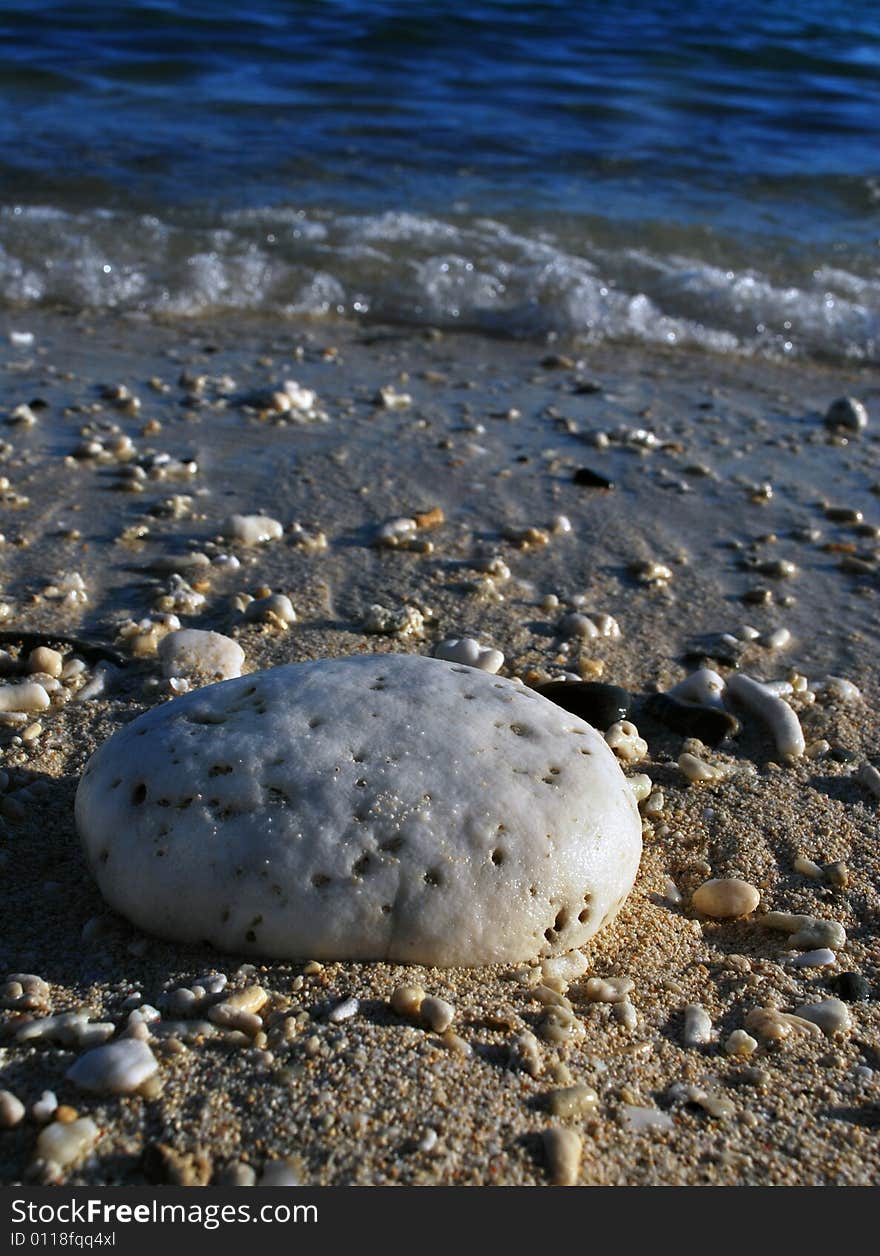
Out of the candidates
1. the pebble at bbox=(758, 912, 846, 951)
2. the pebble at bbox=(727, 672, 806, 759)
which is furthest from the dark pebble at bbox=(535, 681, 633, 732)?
the pebble at bbox=(758, 912, 846, 951)

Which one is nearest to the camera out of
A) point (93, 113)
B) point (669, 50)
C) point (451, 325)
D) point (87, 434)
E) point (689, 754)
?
point (689, 754)

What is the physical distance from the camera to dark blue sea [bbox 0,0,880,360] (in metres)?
6.96

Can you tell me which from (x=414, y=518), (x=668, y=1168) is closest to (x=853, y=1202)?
(x=668, y=1168)

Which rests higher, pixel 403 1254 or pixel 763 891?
pixel 403 1254

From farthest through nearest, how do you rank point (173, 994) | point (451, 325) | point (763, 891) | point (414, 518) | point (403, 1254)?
point (451, 325) → point (414, 518) → point (763, 891) → point (173, 994) → point (403, 1254)

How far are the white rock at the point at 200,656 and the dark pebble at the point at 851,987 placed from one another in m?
1.55

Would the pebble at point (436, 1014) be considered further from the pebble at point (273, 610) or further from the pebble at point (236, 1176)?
the pebble at point (273, 610)

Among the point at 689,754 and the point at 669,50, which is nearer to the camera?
the point at 689,754

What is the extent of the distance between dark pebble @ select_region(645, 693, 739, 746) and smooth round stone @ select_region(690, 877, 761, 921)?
2.18 feet

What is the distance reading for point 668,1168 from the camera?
1.72 m

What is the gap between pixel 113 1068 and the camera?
67.7 inches

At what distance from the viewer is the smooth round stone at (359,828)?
6.69 ft

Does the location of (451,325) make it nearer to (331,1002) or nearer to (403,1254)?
(331,1002)

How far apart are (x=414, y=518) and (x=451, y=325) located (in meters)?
2.87
